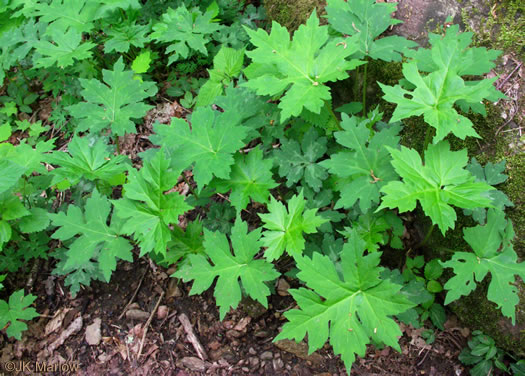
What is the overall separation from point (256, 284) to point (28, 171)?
6.00 feet

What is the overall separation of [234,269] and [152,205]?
1.99 feet

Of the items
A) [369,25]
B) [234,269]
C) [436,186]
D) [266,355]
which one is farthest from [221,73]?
[266,355]

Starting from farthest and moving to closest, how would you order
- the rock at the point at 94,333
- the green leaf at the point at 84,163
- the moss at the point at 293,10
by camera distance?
1. the moss at the point at 293,10
2. the rock at the point at 94,333
3. the green leaf at the point at 84,163

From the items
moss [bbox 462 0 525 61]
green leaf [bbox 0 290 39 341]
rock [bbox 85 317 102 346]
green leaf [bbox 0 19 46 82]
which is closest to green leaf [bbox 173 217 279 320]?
rock [bbox 85 317 102 346]

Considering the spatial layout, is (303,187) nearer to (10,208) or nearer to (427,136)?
(427,136)

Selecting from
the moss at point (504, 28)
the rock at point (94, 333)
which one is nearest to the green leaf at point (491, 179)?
the moss at point (504, 28)

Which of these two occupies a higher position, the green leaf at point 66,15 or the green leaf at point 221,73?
the green leaf at point 66,15

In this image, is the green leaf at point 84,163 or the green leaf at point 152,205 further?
the green leaf at point 84,163

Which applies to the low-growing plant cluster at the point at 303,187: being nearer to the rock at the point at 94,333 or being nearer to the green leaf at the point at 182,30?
the green leaf at the point at 182,30

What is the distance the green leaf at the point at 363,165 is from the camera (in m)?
2.35

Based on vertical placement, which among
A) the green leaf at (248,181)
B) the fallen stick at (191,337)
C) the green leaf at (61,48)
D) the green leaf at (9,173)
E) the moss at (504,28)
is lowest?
the fallen stick at (191,337)

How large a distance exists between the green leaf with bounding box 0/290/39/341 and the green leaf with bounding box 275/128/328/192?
199cm

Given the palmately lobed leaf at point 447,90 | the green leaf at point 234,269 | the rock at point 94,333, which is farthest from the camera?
the rock at point 94,333

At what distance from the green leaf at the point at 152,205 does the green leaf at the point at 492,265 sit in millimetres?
1552
